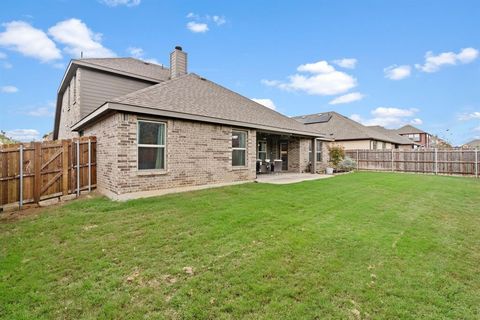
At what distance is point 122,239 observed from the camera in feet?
14.5

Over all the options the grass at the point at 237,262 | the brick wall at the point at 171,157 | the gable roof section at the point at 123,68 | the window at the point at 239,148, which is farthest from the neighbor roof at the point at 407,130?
the grass at the point at 237,262

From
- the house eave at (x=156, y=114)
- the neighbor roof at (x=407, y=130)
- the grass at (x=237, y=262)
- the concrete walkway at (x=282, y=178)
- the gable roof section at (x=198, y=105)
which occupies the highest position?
the neighbor roof at (x=407, y=130)

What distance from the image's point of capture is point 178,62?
1373 centimetres

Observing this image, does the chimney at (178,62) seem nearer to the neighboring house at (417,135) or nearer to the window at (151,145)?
the window at (151,145)

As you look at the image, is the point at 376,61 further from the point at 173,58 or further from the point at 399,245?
the point at 399,245

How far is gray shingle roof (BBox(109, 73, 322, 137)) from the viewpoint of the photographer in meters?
8.58

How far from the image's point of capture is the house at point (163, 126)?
7.80 metres

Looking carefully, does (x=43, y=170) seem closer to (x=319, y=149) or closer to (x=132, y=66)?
(x=132, y=66)

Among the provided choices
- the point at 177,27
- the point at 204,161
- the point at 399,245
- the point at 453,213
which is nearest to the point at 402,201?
the point at 453,213

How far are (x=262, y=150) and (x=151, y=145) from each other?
902cm

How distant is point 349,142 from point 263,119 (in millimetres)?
16727

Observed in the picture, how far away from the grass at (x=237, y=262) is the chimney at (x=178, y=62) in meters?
9.36

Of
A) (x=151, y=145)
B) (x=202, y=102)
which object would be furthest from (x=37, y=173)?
(x=202, y=102)

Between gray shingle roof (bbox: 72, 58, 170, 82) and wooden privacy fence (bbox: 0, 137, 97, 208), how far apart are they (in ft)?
18.3
